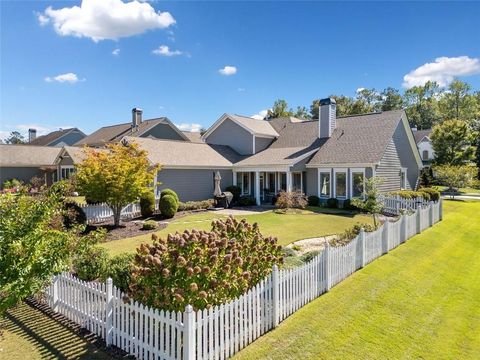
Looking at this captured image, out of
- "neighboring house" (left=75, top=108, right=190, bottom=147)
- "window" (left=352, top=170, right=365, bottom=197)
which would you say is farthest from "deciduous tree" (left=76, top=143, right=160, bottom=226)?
"neighboring house" (left=75, top=108, right=190, bottom=147)

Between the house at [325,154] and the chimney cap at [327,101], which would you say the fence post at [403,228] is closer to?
the house at [325,154]

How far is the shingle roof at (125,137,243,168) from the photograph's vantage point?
75.5 feet

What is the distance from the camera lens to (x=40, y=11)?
11.7 m

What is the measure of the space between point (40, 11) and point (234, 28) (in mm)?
10580

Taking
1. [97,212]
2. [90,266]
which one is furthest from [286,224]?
[90,266]

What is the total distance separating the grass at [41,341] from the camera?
5375 mm

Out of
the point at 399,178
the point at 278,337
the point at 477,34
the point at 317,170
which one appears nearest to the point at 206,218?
the point at 317,170

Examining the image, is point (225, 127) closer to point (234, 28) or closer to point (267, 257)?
point (234, 28)

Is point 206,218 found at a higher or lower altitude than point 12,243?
lower

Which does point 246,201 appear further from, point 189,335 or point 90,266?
point 189,335

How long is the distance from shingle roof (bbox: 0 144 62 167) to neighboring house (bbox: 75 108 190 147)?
562cm

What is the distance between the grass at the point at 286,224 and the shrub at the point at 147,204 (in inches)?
83.7

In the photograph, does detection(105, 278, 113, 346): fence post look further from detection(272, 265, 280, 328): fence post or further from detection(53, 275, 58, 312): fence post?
detection(272, 265, 280, 328): fence post

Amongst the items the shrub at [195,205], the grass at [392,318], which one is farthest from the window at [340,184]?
the grass at [392,318]
